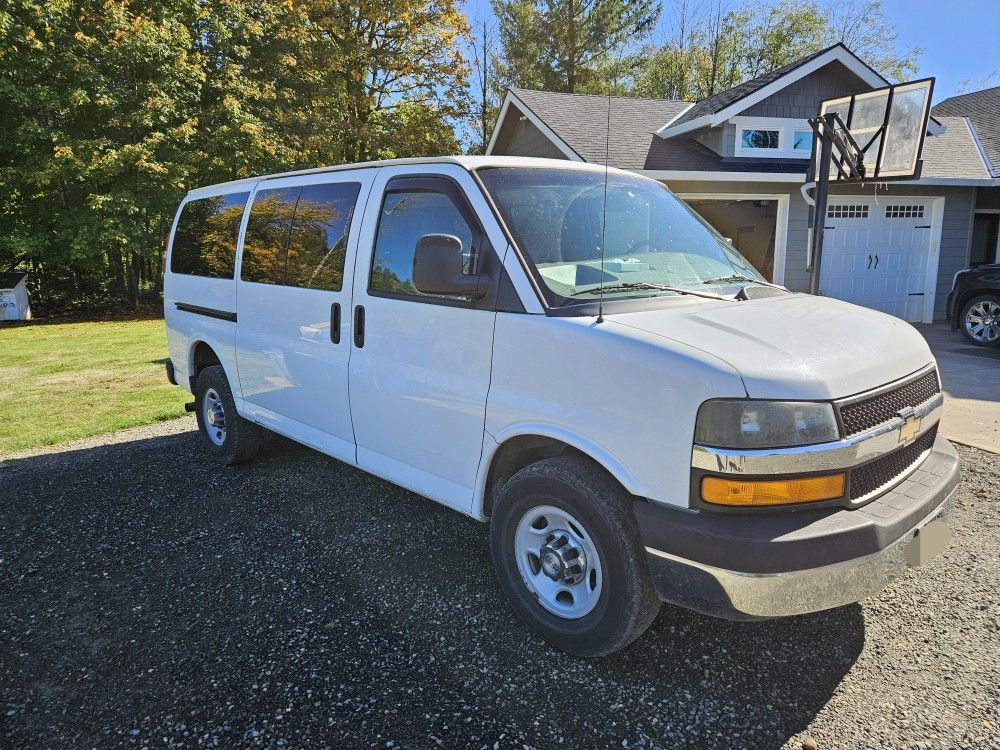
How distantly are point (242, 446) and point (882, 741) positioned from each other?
458cm

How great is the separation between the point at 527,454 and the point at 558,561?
0.51m

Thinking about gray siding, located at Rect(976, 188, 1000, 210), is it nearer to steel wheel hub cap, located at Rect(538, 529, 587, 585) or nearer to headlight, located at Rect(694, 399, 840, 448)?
headlight, located at Rect(694, 399, 840, 448)

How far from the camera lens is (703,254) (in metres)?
3.62

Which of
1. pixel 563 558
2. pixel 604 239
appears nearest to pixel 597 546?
pixel 563 558

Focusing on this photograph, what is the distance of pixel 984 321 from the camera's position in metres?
10.2

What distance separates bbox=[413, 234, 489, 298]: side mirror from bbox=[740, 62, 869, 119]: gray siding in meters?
12.9

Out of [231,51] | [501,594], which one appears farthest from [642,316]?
[231,51]

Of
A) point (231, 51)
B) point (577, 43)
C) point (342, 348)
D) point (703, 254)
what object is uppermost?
point (577, 43)

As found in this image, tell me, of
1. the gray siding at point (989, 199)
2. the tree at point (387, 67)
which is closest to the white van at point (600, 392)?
the gray siding at point (989, 199)

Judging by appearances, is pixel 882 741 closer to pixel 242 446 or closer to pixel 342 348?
pixel 342 348

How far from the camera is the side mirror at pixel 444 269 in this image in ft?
9.84

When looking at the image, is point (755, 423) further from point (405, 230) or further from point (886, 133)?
point (886, 133)

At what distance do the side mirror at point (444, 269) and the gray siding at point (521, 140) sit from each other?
38.5ft

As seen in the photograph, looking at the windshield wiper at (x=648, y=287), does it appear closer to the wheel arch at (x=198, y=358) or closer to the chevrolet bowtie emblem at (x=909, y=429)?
the chevrolet bowtie emblem at (x=909, y=429)
